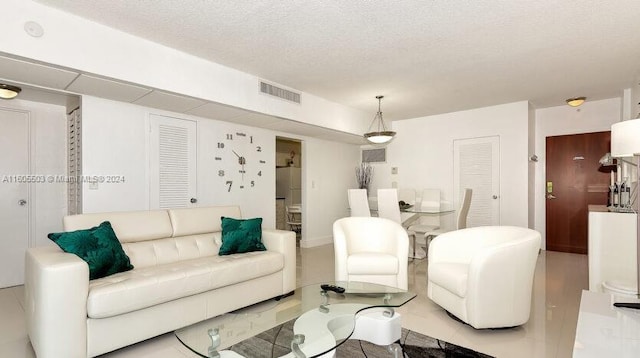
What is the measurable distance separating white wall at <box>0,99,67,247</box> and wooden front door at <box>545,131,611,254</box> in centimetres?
749

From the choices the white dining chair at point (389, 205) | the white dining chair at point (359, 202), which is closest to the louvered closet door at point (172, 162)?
the white dining chair at point (359, 202)

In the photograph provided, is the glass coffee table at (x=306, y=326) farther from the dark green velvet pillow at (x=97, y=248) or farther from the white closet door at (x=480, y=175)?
the white closet door at (x=480, y=175)

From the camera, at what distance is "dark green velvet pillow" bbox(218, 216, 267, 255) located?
10.6 feet

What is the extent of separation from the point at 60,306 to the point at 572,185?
6869mm

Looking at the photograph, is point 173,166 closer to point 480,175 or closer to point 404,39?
point 404,39

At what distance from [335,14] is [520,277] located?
2543 mm

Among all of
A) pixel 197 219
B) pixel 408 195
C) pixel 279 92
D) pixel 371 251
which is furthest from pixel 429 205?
pixel 197 219

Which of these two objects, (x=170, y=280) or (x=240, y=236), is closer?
(x=170, y=280)

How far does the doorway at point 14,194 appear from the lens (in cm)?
373

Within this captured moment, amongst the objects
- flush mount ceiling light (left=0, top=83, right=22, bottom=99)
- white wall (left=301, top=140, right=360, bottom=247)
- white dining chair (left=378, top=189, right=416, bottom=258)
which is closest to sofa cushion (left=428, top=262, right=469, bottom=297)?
white dining chair (left=378, top=189, right=416, bottom=258)

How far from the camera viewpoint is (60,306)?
200 cm

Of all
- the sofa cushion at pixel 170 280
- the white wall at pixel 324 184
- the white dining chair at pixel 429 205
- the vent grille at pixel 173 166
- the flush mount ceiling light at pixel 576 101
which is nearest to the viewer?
the sofa cushion at pixel 170 280

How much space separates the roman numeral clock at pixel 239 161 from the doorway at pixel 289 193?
229 centimetres

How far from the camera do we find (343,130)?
5.59 m
